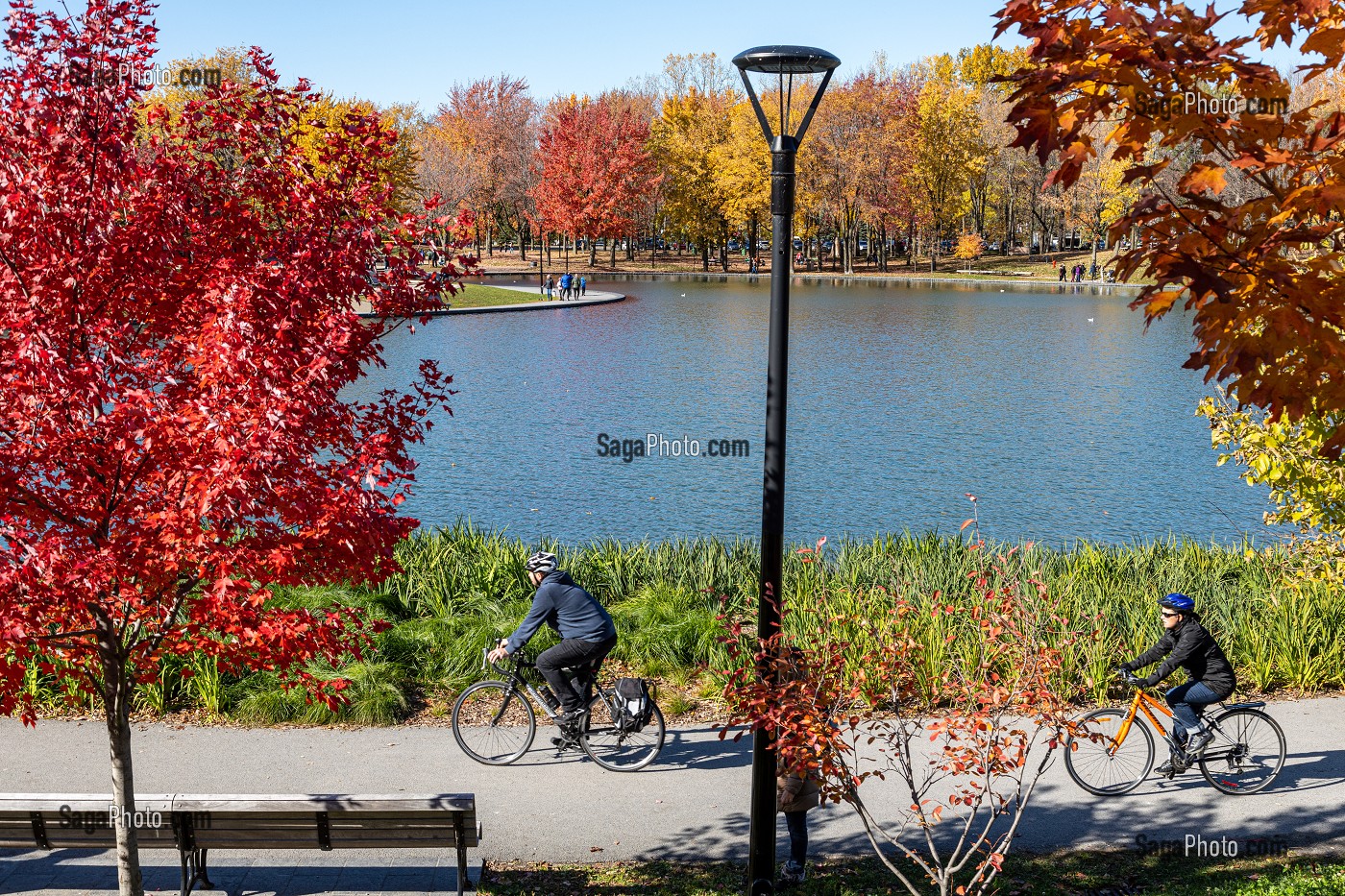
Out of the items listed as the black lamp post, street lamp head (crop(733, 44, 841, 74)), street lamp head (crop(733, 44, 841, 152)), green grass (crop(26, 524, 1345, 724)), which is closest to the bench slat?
the black lamp post

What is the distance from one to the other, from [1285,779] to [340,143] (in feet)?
25.1

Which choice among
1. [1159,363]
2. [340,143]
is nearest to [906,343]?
[1159,363]

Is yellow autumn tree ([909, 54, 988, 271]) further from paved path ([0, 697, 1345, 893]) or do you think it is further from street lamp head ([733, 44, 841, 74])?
street lamp head ([733, 44, 841, 74])

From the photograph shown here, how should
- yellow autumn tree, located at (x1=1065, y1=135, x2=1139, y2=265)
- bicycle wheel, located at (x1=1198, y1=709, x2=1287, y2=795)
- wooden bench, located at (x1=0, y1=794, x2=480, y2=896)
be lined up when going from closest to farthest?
wooden bench, located at (x1=0, y1=794, x2=480, y2=896) → bicycle wheel, located at (x1=1198, y1=709, x2=1287, y2=795) → yellow autumn tree, located at (x1=1065, y1=135, x2=1139, y2=265)

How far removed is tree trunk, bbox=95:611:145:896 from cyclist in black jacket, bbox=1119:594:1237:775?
622 centimetres

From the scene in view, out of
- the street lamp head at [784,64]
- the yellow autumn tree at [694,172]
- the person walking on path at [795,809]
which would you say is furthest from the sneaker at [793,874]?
the yellow autumn tree at [694,172]

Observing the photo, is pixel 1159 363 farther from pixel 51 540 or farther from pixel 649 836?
pixel 51 540

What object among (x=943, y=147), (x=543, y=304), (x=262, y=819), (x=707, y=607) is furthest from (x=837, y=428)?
(x=943, y=147)

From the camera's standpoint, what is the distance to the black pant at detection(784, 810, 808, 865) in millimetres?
7066

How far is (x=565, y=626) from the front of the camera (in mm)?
8648

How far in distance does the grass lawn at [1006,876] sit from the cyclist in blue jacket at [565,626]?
162 centimetres

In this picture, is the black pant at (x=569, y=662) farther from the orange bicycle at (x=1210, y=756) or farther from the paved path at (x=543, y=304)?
the paved path at (x=543, y=304)

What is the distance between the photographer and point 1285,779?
27.9 feet

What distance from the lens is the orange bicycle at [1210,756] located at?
828 cm
